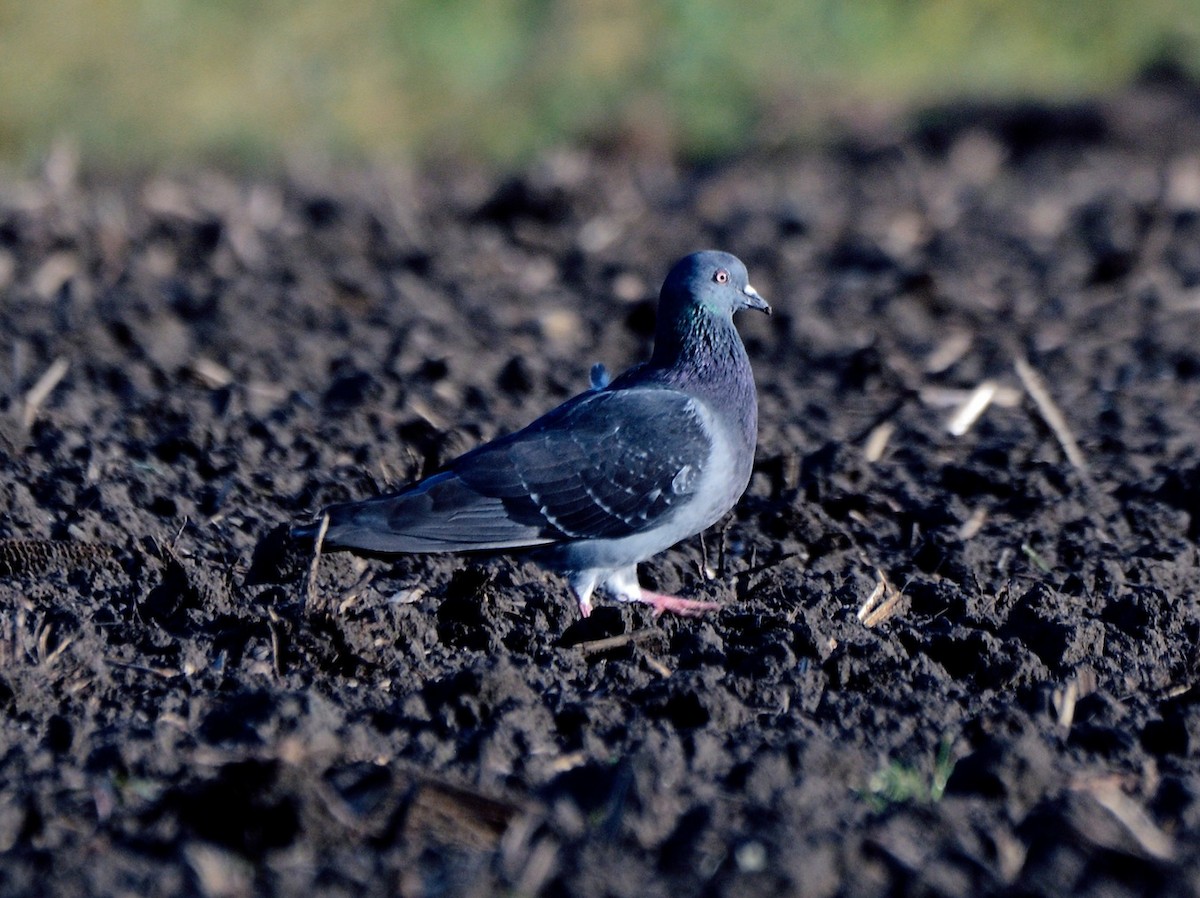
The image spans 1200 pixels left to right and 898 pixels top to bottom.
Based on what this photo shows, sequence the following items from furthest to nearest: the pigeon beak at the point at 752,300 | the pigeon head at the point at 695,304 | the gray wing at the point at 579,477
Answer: the pigeon beak at the point at 752,300 → the pigeon head at the point at 695,304 → the gray wing at the point at 579,477

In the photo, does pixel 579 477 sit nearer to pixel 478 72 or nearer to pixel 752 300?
pixel 752 300

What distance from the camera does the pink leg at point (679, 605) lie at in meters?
4.91

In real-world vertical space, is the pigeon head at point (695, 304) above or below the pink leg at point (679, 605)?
above

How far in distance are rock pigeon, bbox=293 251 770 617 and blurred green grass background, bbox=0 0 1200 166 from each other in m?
8.29

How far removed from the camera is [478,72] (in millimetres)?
15523

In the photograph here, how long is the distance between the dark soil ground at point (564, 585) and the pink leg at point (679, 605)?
0.09 metres

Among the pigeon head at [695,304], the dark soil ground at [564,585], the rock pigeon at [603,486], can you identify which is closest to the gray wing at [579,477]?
the rock pigeon at [603,486]

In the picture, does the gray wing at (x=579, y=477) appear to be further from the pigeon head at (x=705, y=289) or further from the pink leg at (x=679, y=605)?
the pigeon head at (x=705, y=289)

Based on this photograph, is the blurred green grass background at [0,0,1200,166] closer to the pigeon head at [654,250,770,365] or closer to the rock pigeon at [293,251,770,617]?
the pigeon head at [654,250,770,365]

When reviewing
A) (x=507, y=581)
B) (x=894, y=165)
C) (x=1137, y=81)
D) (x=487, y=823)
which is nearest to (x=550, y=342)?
(x=507, y=581)

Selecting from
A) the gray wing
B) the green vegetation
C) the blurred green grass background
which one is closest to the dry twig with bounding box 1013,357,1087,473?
the gray wing

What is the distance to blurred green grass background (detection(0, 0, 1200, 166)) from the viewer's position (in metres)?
13.0

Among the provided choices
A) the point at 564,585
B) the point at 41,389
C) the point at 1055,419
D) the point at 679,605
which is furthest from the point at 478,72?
the point at 679,605

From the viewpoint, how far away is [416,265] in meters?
9.34
